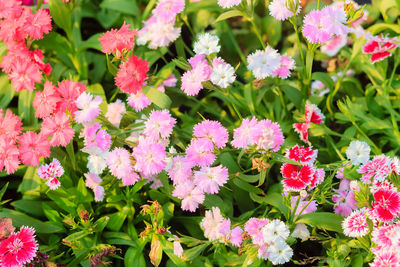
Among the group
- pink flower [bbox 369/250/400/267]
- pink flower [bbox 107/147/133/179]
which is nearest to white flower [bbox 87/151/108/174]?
pink flower [bbox 107/147/133/179]

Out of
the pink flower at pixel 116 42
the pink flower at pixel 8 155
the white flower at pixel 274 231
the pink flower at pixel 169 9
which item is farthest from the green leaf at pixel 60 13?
the white flower at pixel 274 231

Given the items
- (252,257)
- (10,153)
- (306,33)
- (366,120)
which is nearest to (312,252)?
(252,257)

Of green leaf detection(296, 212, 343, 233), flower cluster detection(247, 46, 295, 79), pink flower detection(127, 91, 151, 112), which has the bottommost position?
green leaf detection(296, 212, 343, 233)

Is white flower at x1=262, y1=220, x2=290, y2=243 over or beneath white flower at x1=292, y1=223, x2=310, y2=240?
over

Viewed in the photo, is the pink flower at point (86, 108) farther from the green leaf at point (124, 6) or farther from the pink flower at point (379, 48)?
the pink flower at point (379, 48)

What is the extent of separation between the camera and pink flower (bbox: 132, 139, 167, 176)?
1.49 m

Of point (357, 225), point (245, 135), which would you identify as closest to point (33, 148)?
point (245, 135)

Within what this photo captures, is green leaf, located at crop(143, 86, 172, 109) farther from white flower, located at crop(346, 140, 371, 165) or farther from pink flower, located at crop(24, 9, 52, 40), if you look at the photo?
white flower, located at crop(346, 140, 371, 165)

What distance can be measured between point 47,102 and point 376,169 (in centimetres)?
121

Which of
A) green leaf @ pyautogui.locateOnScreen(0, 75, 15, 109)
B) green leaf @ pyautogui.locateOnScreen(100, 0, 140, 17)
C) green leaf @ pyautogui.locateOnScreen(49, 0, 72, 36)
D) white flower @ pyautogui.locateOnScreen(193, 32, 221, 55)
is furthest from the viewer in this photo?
green leaf @ pyautogui.locateOnScreen(100, 0, 140, 17)

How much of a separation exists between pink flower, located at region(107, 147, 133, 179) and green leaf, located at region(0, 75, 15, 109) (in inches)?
34.1

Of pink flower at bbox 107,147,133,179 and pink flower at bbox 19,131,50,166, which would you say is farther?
pink flower at bbox 19,131,50,166

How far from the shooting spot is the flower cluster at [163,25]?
1.88 metres

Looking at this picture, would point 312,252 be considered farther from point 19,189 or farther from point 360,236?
point 19,189
